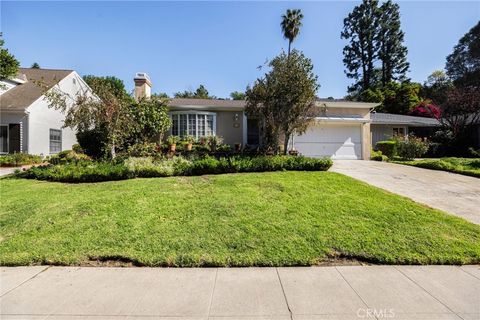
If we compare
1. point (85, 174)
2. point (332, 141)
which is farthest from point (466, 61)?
point (85, 174)

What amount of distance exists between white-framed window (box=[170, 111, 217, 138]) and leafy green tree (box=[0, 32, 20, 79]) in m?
8.11

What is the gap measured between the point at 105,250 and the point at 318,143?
14.7 m

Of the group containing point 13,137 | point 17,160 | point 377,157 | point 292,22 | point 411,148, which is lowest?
point 17,160

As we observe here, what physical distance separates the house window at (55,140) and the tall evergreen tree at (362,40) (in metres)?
39.0

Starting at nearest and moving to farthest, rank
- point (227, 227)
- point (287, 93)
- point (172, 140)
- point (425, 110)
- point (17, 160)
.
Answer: point (227, 227) → point (287, 93) → point (17, 160) → point (172, 140) → point (425, 110)

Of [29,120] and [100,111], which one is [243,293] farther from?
[29,120]

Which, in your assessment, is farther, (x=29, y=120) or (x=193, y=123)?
(x=193, y=123)

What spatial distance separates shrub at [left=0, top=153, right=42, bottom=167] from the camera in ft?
45.2

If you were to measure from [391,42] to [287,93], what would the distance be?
36427 mm

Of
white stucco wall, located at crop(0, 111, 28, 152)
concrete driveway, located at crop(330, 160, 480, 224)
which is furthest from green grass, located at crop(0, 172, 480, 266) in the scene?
white stucco wall, located at crop(0, 111, 28, 152)

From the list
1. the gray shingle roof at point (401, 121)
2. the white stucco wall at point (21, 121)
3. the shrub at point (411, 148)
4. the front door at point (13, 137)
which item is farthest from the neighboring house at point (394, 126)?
the front door at point (13, 137)

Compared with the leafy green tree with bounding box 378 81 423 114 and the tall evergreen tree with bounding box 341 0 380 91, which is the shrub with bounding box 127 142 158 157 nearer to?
the leafy green tree with bounding box 378 81 423 114

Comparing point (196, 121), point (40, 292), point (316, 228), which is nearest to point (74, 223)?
point (40, 292)

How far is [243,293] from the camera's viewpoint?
3.14 meters
